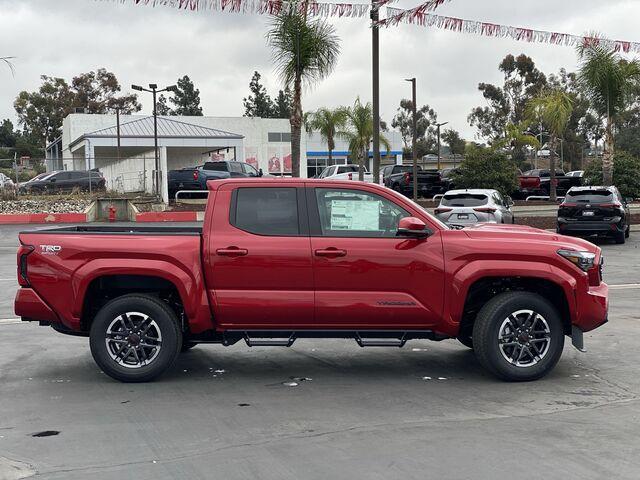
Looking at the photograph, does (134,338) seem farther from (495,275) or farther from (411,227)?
(495,275)

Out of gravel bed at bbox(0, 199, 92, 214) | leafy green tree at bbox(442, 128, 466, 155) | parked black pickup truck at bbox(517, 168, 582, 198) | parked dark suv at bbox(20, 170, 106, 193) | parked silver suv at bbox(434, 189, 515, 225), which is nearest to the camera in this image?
parked silver suv at bbox(434, 189, 515, 225)

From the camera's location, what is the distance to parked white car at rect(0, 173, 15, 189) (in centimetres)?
3344

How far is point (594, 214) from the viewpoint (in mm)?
21062

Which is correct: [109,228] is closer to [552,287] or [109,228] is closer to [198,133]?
[552,287]

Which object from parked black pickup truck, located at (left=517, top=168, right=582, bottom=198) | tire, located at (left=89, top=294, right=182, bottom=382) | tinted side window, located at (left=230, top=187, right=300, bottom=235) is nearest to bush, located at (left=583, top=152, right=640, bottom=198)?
parked black pickup truck, located at (left=517, top=168, right=582, bottom=198)

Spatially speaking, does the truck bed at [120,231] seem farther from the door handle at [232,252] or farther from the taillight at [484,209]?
the taillight at [484,209]

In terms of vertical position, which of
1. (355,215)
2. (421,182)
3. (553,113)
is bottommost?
(355,215)

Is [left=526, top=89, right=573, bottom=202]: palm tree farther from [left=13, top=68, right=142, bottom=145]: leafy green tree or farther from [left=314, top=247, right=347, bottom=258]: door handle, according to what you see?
[left=13, top=68, right=142, bottom=145]: leafy green tree

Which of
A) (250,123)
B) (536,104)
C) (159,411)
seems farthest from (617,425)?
(250,123)

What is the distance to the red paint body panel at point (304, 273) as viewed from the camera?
22.6 ft

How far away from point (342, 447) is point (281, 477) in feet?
2.25

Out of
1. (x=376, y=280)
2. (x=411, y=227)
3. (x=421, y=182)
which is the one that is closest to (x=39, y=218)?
(x=421, y=182)

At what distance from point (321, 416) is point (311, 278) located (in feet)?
4.52

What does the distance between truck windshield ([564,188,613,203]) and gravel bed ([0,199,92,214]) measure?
19.7m
